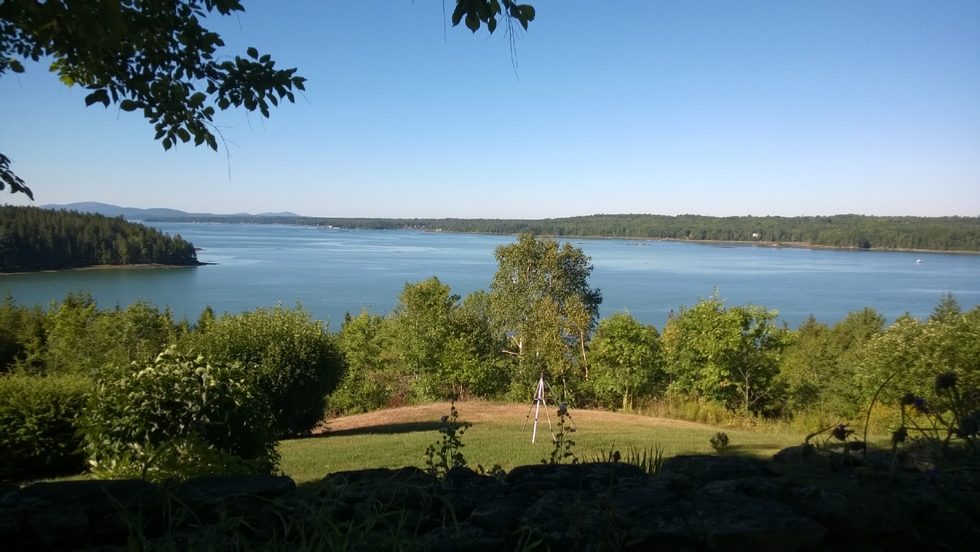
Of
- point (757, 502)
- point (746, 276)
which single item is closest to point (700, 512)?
point (757, 502)

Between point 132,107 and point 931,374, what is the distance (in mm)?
21388

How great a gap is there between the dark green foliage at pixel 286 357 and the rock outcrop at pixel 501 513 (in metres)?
12.2

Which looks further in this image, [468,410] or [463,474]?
[468,410]

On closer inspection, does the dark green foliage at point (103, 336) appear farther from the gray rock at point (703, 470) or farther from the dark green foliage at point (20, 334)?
the gray rock at point (703, 470)

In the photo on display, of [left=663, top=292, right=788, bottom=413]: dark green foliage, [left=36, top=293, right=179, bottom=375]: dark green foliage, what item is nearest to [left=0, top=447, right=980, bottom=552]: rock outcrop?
[left=36, top=293, right=179, bottom=375]: dark green foliage

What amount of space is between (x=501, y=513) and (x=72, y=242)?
64.6 ft

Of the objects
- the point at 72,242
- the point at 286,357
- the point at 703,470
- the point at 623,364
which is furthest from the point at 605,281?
the point at 703,470

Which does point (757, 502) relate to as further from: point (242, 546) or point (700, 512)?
point (242, 546)

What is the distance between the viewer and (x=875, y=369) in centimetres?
2055

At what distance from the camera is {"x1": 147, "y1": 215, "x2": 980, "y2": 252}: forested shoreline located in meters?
47.8

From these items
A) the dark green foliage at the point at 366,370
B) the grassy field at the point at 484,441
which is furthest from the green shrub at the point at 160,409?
the dark green foliage at the point at 366,370

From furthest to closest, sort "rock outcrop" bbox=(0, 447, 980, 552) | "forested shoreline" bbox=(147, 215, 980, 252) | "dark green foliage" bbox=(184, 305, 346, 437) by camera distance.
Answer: "forested shoreline" bbox=(147, 215, 980, 252)
"dark green foliage" bbox=(184, 305, 346, 437)
"rock outcrop" bbox=(0, 447, 980, 552)

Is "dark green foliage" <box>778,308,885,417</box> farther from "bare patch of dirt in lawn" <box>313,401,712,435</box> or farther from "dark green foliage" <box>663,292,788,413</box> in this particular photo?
"bare patch of dirt in lawn" <box>313,401,712,435</box>

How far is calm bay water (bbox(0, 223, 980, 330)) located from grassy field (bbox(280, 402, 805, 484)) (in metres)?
19.6
